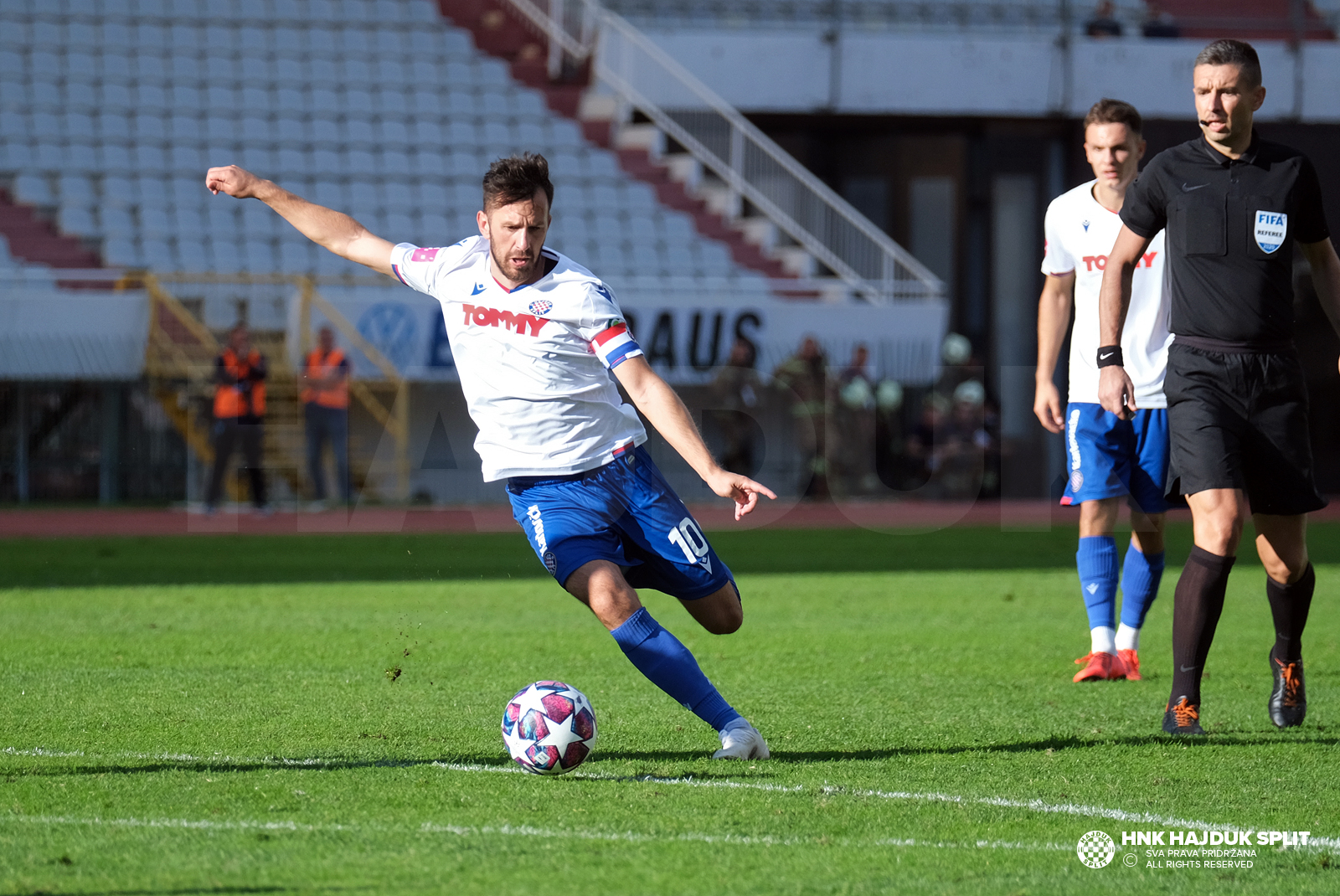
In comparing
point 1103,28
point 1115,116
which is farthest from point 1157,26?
point 1115,116

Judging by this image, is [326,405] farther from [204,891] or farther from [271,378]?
[204,891]

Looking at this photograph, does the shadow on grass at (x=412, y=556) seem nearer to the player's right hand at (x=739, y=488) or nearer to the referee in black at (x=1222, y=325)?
the referee in black at (x=1222, y=325)

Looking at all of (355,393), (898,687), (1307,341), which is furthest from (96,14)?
(898,687)

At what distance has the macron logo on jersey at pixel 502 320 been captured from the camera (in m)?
5.28

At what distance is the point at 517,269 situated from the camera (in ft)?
17.1

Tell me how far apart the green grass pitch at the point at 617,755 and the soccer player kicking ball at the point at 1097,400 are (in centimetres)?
41

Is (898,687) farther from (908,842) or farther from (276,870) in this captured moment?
(276,870)

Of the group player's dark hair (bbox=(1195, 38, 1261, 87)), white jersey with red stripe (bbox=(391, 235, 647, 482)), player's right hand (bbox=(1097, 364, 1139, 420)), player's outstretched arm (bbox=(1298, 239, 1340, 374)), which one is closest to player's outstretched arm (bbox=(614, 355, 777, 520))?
white jersey with red stripe (bbox=(391, 235, 647, 482))

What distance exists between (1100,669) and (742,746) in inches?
101

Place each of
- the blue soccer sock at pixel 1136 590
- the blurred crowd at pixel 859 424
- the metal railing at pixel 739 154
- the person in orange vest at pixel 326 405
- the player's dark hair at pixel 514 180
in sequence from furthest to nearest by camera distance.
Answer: the metal railing at pixel 739 154 → the blurred crowd at pixel 859 424 → the person in orange vest at pixel 326 405 → the blue soccer sock at pixel 1136 590 → the player's dark hair at pixel 514 180

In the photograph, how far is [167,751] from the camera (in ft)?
17.3

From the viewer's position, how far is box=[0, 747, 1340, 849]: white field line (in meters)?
4.17

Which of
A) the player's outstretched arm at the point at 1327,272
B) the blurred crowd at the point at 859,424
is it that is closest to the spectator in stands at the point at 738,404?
the blurred crowd at the point at 859,424

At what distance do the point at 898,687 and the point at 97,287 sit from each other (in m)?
16.1
